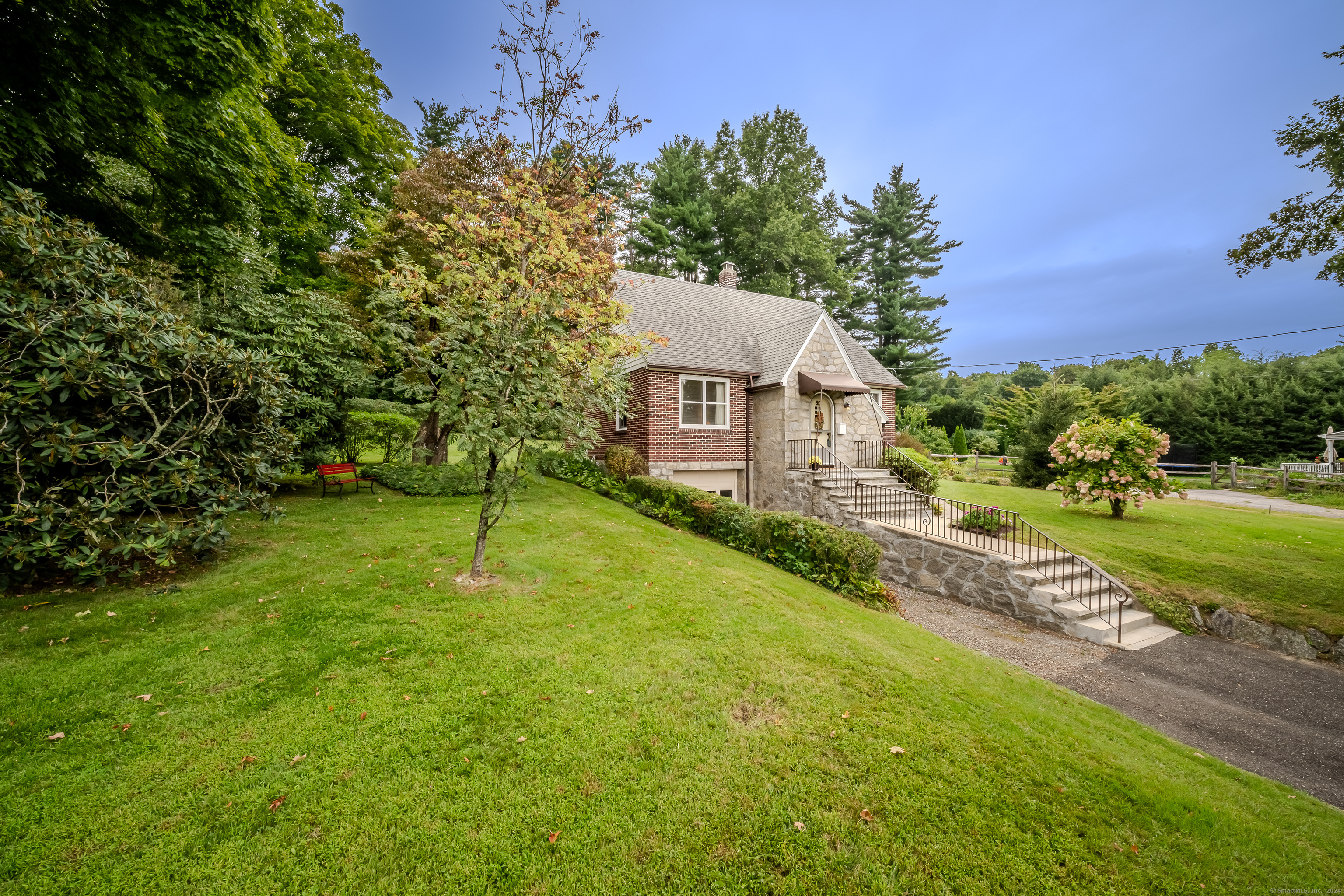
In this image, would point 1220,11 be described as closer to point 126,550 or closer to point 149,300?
point 149,300

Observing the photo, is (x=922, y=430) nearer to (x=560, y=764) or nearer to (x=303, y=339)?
(x=303, y=339)

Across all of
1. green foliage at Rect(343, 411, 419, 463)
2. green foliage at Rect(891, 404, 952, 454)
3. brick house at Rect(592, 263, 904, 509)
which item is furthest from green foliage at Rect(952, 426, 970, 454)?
green foliage at Rect(343, 411, 419, 463)

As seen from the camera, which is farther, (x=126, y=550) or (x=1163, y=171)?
(x=1163, y=171)

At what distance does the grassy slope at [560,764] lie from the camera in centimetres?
241

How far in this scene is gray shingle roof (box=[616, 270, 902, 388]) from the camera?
14289 millimetres

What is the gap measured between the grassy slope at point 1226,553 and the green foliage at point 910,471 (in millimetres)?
2298

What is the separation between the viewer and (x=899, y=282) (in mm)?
32281

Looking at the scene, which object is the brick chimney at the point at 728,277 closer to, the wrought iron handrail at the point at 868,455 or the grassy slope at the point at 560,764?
the wrought iron handrail at the point at 868,455

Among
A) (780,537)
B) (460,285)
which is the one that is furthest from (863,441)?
(460,285)

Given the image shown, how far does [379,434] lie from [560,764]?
1223cm

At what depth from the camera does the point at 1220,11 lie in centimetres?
1218

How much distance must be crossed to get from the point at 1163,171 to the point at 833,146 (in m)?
17.3

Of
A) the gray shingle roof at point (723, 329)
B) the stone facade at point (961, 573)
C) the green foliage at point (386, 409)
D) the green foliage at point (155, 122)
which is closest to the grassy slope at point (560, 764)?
the stone facade at point (961, 573)

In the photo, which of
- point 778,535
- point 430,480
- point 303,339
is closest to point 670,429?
point 778,535
